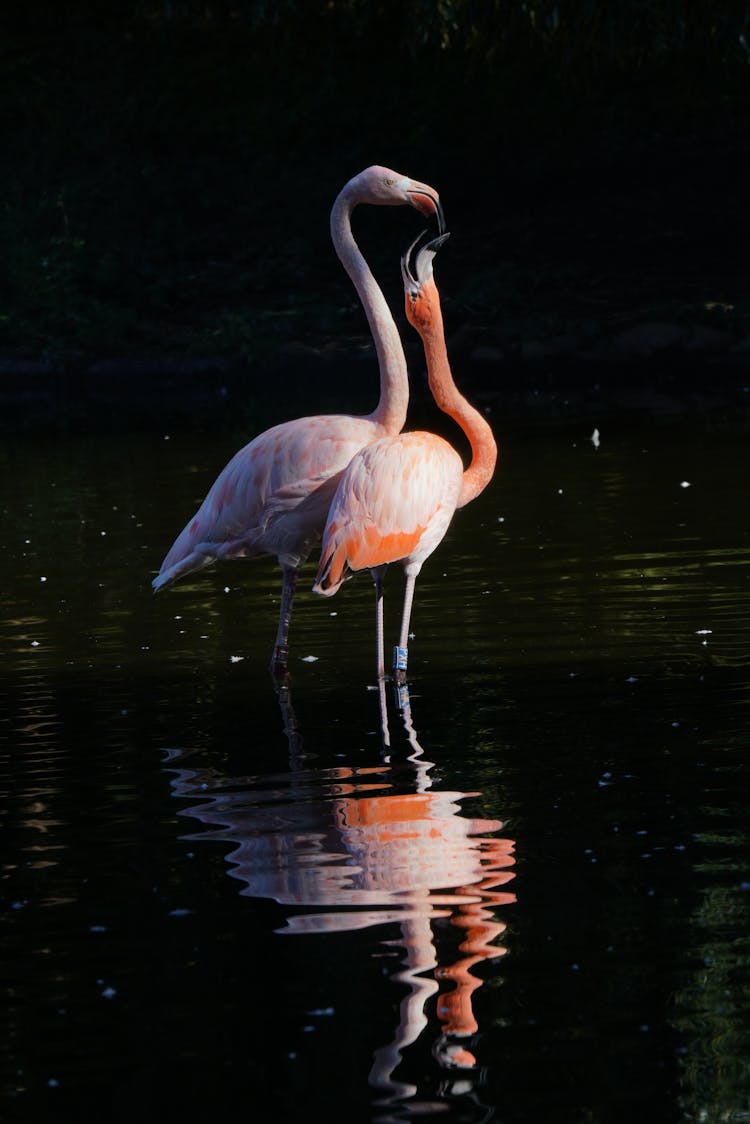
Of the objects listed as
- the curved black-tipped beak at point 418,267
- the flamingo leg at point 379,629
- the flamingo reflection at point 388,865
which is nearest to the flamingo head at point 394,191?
the curved black-tipped beak at point 418,267

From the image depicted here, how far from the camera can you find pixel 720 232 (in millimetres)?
22359

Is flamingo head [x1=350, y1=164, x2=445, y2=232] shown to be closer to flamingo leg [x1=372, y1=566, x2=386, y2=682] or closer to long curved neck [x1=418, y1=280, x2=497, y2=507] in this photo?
long curved neck [x1=418, y1=280, x2=497, y2=507]

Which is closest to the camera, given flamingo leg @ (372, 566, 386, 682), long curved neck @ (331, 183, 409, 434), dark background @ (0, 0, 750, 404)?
flamingo leg @ (372, 566, 386, 682)

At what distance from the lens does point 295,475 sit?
24.7 feet

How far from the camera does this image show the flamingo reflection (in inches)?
165

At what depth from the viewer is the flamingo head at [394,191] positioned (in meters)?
7.73

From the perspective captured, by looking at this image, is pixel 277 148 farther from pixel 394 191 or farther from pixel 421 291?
pixel 421 291

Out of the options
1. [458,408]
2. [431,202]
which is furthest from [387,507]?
[431,202]

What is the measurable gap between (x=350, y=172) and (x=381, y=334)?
55.9 ft

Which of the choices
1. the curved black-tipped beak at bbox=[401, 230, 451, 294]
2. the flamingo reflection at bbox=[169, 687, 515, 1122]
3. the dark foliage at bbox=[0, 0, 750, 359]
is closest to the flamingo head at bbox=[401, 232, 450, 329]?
the curved black-tipped beak at bbox=[401, 230, 451, 294]

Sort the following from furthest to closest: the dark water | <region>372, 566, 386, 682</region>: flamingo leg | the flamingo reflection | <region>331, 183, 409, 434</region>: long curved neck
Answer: <region>331, 183, 409, 434</region>: long curved neck, <region>372, 566, 386, 682</region>: flamingo leg, the flamingo reflection, the dark water

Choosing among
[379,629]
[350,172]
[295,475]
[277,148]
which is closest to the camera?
[379,629]

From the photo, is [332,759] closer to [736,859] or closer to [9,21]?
[736,859]

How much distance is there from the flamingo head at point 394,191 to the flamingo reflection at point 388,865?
2.35 metres
